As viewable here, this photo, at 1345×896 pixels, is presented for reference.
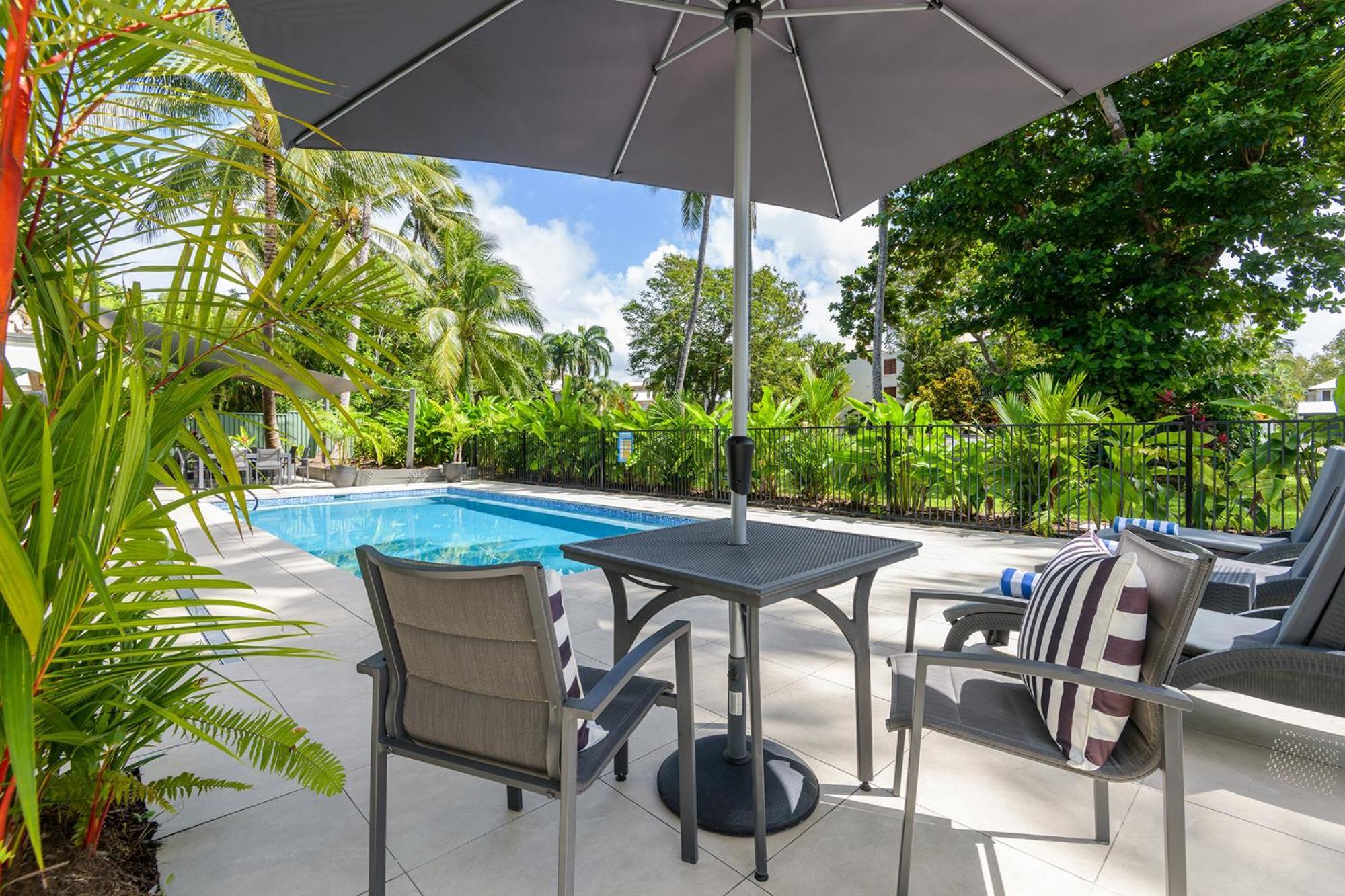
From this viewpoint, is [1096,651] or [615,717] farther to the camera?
[615,717]

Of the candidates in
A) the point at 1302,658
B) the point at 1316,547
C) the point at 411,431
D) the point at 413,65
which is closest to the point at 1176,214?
the point at 1316,547

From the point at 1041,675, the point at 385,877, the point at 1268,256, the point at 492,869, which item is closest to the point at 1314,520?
the point at 1041,675

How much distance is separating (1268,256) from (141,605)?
511 inches

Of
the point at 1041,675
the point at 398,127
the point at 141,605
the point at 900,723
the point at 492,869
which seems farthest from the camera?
the point at 398,127

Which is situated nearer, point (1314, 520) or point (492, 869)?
point (492, 869)

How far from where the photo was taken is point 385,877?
1.52 meters

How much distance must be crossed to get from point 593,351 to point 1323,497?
119 feet

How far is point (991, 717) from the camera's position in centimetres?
157

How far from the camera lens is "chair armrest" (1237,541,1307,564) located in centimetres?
304

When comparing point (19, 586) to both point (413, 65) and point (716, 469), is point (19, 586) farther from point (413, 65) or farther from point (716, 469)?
point (716, 469)

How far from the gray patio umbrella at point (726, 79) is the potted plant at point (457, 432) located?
1179 centimetres

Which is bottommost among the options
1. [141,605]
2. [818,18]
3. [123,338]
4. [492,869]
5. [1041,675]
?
[492,869]

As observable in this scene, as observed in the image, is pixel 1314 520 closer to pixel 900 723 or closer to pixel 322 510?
pixel 900 723

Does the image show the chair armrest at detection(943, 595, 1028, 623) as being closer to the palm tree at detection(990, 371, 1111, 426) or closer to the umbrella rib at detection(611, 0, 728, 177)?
the umbrella rib at detection(611, 0, 728, 177)
